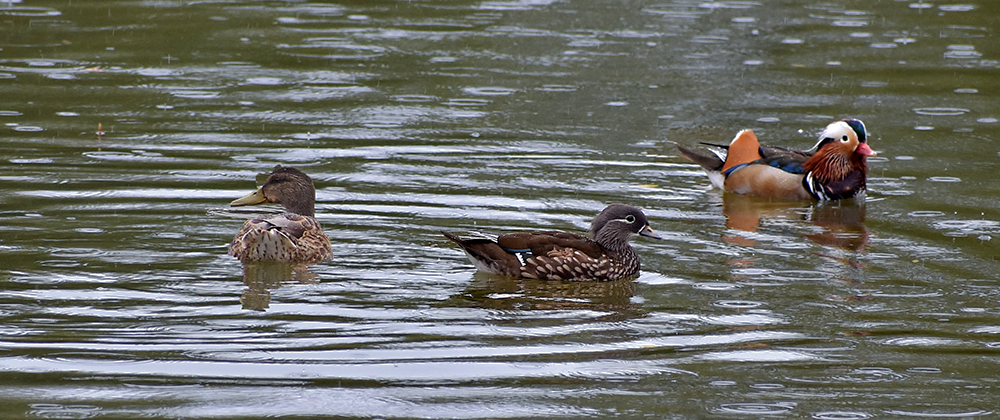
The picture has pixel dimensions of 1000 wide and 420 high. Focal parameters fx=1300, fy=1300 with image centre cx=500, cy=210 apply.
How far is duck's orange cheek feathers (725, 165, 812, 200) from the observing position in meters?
12.7

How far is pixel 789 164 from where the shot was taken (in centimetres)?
1277

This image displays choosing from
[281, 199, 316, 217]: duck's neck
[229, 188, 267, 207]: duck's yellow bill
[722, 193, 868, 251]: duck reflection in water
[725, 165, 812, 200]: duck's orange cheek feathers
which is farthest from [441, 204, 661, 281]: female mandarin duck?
[725, 165, 812, 200]: duck's orange cheek feathers

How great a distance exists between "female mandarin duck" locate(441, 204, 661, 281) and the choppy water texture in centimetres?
16

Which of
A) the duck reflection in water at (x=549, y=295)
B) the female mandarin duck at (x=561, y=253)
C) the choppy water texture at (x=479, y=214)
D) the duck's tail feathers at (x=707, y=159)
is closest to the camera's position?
the choppy water texture at (x=479, y=214)

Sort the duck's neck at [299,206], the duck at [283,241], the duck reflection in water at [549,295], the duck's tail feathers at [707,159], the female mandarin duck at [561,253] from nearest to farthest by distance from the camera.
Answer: the duck reflection in water at [549,295] < the female mandarin duck at [561,253] < the duck at [283,241] < the duck's neck at [299,206] < the duck's tail feathers at [707,159]

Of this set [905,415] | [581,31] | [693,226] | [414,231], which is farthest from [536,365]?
[581,31]

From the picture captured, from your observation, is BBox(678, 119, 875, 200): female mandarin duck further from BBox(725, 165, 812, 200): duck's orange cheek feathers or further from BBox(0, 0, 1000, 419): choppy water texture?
BBox(0, 0, 1000, 419): choppy water texture

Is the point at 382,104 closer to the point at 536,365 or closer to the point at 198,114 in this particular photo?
the point at 198,114

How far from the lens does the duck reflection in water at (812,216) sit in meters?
10.7

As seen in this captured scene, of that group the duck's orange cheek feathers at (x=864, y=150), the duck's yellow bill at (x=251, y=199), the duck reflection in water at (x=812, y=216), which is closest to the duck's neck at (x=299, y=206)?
the duck's yellow bill at (x=251, y=199)

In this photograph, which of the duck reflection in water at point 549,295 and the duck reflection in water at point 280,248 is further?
the duck reflection in water at point 280,248

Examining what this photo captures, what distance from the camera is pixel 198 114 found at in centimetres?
1444

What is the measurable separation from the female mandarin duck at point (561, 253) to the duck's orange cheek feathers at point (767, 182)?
3.41 m

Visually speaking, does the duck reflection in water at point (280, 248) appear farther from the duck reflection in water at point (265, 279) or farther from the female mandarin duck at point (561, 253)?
the female mandarin duck at point (561, 253)
